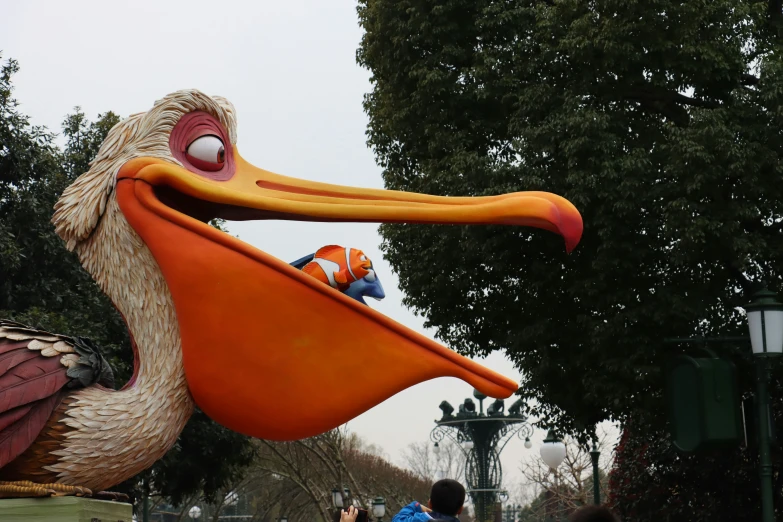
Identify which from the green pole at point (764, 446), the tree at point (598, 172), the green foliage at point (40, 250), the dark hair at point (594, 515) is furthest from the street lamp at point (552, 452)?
the dark hair at point (594, 515)

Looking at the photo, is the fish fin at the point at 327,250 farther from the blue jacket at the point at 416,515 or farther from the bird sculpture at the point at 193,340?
the blue jacket at the point at 416,515

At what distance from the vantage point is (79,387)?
191 inches

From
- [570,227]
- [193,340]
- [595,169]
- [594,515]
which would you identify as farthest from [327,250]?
[595,169]

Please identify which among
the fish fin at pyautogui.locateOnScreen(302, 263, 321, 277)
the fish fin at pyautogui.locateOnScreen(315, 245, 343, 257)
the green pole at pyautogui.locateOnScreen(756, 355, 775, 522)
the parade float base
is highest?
the fish fin at pyautogui.locateOnScreen(315, 245, 343, 257)

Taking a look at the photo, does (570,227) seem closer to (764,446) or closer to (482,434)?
(764,446)

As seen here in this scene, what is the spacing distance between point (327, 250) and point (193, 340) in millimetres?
1155

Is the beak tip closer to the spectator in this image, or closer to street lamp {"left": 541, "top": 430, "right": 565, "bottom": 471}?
the spectator

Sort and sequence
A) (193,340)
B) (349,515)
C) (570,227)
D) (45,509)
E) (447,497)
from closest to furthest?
(45,509) < (570,227) < (447,497) < (193,340) < (349,515)

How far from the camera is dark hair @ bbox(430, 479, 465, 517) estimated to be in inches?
192

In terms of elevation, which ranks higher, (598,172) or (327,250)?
(598,172)

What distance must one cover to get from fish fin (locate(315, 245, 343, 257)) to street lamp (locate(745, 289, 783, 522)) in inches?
156

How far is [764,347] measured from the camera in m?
8.00

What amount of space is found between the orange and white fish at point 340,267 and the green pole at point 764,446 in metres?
3.94

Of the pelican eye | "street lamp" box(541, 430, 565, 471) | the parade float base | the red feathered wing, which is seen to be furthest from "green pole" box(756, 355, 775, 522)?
"street lamp" box(541, 430, 565, 471)
